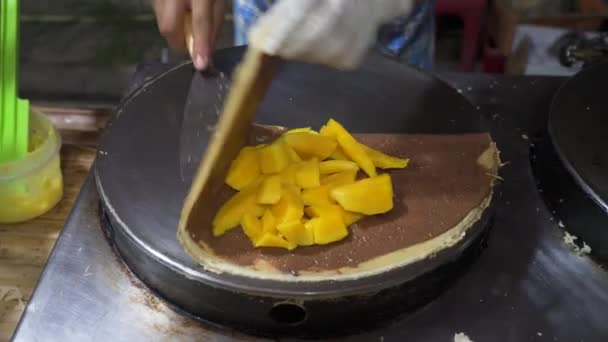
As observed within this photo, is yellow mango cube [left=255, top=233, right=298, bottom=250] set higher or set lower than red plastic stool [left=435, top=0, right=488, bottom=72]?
higher

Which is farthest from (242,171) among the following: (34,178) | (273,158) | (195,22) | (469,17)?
(469,17)

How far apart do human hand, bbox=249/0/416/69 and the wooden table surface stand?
0.66 meters

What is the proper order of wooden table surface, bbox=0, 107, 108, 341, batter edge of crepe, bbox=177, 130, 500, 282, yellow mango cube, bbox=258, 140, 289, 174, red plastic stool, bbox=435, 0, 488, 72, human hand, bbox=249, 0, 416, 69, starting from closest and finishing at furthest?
1. human hand, bbox=249, 0, 416, 69
2. batter edge of crepe, bbox=177, 130, 500, 282
3. yellow mango cube, bbox=258, 140, 289, 174
4. wooden table surface, bbox=0, 107, 108, 341
5. red plastic stool, bbox=435, 0, 488, 72

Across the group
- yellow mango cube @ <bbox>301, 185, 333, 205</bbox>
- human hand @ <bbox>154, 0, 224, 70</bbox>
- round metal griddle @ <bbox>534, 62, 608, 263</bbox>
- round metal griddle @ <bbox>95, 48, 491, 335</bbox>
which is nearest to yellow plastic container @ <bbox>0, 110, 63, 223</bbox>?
round metal griddle @ <bbox>95, 48, 491, 335</bbox>

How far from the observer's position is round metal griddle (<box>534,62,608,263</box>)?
1029mm

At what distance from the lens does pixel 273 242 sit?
0.94 metres

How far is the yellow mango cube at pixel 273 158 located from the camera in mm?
1008

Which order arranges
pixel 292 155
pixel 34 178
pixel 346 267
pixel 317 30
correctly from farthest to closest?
pixel 34 178, pixel 292 155, pixel 346 267, pixel 317 30

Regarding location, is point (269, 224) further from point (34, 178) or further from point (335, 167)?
point (34, 178)

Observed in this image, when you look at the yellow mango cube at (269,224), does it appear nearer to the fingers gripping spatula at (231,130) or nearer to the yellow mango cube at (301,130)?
the fingers gripping spatula at (231,130)

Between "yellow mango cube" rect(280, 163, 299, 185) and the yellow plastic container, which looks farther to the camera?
the yellow plastic container

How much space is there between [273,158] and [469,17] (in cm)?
133

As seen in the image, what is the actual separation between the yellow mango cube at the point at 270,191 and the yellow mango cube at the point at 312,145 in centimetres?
8

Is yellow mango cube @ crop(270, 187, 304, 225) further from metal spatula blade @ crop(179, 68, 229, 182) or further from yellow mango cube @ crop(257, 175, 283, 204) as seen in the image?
metal spatula blade @ crop(179, 68, 229, 182)
